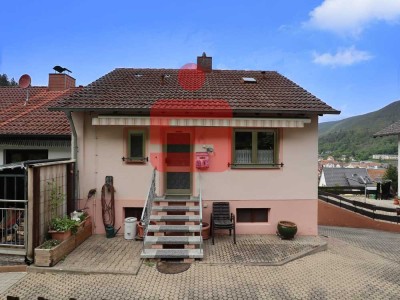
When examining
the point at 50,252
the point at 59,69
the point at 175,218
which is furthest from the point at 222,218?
the point at 59,69

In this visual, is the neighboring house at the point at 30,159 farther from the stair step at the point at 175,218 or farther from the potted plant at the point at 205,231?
the potted plant at the point at 205,231

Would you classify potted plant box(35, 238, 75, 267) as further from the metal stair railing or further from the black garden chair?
the black garden chair

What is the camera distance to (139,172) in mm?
12727

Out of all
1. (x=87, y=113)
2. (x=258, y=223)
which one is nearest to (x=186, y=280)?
(x=258, y=223)

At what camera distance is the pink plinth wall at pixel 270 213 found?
12.7 meters

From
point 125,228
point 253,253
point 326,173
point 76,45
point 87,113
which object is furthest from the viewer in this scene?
point 326,173

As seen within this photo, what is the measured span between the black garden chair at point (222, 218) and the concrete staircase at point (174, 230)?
751 millimetres

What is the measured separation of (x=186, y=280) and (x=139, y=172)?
580cm

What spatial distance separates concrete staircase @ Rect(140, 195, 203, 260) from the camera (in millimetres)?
9945

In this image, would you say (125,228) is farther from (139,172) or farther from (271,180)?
(271,180)

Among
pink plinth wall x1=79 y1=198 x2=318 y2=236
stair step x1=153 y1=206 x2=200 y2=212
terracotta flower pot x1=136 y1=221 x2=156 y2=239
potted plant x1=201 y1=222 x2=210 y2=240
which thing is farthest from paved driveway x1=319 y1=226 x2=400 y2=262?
terracotta flower pot x1=136 y1=221 x2=156 y2=239

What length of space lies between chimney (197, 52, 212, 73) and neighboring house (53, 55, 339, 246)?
18.1 feet

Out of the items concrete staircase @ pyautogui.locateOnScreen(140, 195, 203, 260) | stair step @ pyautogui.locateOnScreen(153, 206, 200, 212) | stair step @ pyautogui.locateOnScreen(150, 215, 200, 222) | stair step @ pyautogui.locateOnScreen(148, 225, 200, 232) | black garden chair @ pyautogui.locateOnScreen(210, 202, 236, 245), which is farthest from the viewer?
stair step @ pyautogui.locateOnScreen(153, 206, 200, 212)

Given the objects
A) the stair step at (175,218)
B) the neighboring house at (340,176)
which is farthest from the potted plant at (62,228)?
the neighboring house at (340,176)
